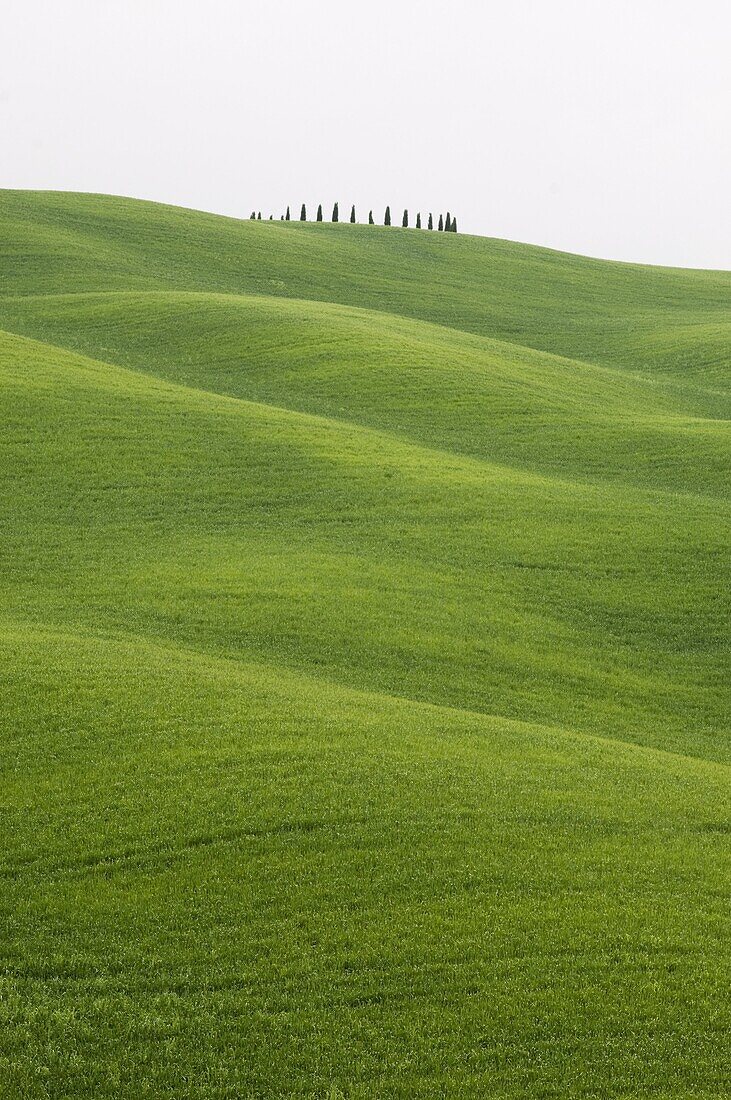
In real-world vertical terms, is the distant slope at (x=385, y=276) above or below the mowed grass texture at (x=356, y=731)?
above

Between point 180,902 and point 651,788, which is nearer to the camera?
point 180,902

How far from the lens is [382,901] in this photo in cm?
1244

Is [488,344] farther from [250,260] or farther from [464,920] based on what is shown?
[464,920]

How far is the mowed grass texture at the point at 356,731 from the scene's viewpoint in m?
10.7

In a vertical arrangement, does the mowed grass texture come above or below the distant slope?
below

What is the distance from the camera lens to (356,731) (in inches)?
667

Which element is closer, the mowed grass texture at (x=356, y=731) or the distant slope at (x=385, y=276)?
the mowed grass texture at (x=356, y=731)

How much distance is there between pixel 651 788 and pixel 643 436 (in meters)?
28.0

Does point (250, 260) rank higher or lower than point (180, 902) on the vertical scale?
higher

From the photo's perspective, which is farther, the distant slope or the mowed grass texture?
the distant slope

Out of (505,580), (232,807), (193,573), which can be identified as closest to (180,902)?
(232,807)

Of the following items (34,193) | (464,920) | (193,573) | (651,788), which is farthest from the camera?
(34,193)

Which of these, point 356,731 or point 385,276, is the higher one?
point 385,276

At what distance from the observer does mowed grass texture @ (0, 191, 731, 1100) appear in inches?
421
